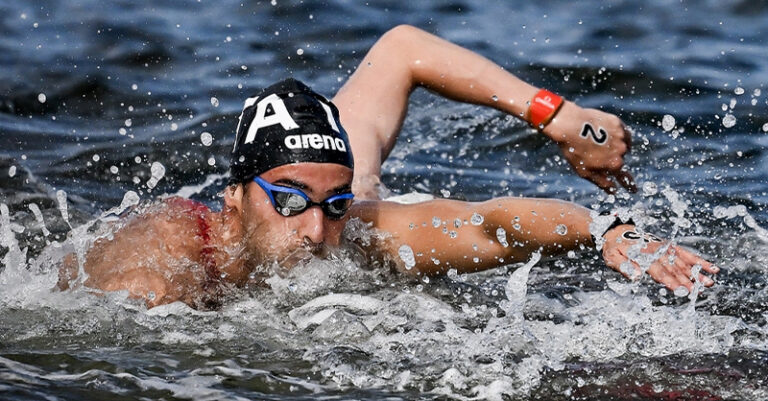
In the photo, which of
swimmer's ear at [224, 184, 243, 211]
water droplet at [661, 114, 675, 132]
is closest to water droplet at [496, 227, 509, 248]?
swimmer's ear at [224, 184, 243, 211]

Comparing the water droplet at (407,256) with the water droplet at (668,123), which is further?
the water droplet at (668,123)

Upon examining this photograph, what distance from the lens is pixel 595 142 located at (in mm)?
6340

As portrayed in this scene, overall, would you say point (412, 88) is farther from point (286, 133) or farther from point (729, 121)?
point (729, 121)

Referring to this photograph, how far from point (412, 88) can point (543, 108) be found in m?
1.03

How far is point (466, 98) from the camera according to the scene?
714cm

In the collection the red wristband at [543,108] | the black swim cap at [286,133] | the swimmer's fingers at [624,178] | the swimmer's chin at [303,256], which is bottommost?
the swimmer's chin at [303,256]

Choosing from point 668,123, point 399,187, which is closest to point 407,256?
point 399,187

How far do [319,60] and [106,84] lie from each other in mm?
1862

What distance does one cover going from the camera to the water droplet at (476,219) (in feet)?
19.6

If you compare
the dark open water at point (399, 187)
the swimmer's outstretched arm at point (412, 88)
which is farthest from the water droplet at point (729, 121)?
the swimmer's outstretched arm at point (412, 88)

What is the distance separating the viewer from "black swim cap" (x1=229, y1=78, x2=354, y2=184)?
19.2 feet

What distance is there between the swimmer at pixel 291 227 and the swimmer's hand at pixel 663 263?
16 cm

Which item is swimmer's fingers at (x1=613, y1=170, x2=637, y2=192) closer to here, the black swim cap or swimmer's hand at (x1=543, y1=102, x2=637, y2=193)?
swimmer's hand at (x1=543, y1=102, x2=637, y2=193)

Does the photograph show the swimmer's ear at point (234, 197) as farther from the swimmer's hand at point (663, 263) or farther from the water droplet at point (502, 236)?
the swimmer's hand at point (663, 263)
